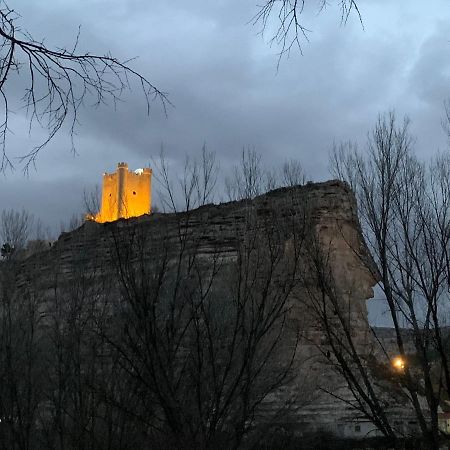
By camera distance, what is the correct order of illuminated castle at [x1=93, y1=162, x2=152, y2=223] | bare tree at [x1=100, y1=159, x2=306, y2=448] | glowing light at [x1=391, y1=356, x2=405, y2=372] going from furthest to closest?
illuminated castle at [x1=93, y1=162, x2=152, y2=223]
glowing light at [x1=391, y1=356, x2=405, y2=372]
bare tree at [x1=100, y1=159, x2=306, y2=448]

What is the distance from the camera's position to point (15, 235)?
67.1 feet

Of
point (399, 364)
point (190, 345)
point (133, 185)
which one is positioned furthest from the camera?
point (133, 185)

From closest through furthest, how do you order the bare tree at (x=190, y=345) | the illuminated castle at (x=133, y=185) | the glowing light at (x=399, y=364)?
the bare tree at (x=190, y=345) → the glowing light at (x=399, y=364) → the illuminated castle at (x=133, y=185)

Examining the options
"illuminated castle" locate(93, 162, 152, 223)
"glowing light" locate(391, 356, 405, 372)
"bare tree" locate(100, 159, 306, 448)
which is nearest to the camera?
"bare tree" locate(100, 159, 306, 448)

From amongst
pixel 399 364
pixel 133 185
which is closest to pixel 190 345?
pixel 399 364

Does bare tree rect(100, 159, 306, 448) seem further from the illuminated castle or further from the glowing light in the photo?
the illuminated castle

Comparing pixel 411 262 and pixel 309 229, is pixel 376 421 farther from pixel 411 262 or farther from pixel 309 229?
pixel 309 229

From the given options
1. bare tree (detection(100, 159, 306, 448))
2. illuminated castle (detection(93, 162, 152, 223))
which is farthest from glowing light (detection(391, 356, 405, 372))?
illuminated castle (detection(93, 162, 152, 223))

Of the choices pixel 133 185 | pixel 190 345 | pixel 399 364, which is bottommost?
pixel 399 364

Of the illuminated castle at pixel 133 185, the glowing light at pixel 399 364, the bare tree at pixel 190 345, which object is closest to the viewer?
the bare tree at pixel 190 345

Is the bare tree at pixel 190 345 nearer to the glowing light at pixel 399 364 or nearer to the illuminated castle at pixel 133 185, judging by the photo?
A: the glowing light at pixel 399 364

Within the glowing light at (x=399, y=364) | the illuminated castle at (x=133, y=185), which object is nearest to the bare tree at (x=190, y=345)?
the glowing light at (x=399, y=364)

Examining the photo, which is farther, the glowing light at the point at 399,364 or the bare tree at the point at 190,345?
the glowing light at the point at 399,364

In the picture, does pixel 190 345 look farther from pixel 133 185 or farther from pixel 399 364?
pixel 133 185
